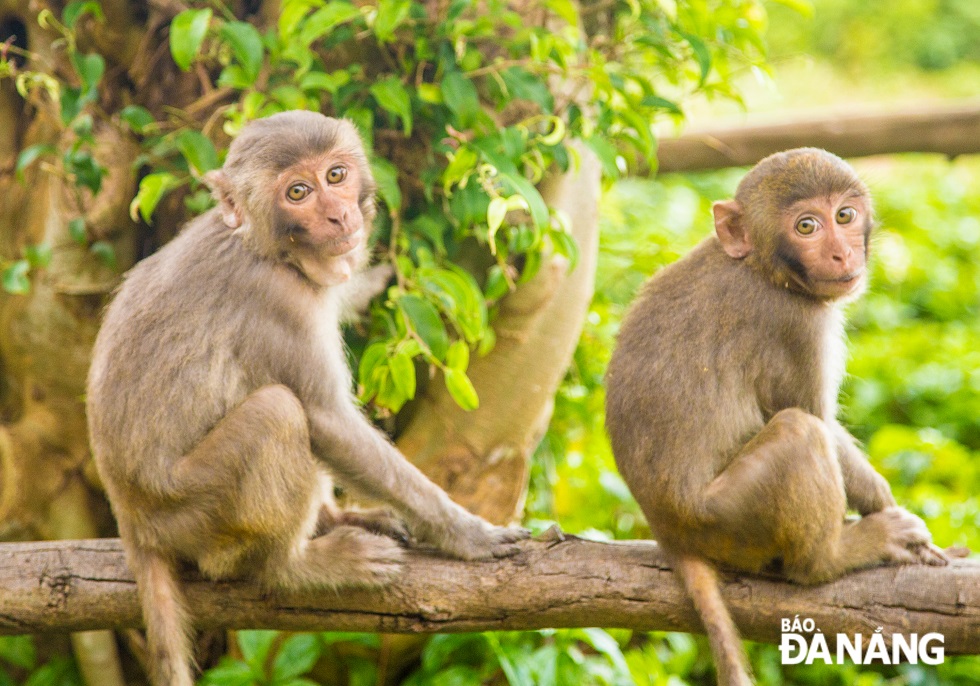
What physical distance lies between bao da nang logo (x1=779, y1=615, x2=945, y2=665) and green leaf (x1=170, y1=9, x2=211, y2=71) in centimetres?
355

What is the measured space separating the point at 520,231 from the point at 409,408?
1.53 meters

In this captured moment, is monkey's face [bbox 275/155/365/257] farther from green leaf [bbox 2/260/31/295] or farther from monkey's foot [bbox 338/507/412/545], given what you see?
green leaf [bbox 2/260/31/295]

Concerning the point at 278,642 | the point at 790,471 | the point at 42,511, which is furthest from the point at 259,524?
the point at 42,511

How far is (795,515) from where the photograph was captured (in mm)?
4285

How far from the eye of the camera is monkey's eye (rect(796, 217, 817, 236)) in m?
4.52

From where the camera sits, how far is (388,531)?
5.05 m

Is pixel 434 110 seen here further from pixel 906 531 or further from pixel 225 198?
pixel 906 531

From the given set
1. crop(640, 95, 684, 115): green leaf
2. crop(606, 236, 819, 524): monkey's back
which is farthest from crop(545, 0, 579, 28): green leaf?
crop(606, 236, 819, 524): monkey's back

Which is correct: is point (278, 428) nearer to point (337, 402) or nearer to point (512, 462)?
point (337, 402)

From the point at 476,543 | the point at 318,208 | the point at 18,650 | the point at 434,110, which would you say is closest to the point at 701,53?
the point at 434,110

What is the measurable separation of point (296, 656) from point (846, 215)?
3571mm

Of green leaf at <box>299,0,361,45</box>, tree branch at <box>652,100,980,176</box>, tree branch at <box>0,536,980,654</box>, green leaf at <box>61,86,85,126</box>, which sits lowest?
tree branch at <box>0,536,980,654</box>

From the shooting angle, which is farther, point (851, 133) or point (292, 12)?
point (851, 133)

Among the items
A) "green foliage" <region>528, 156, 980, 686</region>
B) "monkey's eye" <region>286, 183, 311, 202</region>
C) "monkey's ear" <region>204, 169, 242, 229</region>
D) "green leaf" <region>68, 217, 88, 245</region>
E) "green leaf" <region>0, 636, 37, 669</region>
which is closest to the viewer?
"monkey's eye" <region>286, 183, 311, 202</region>
